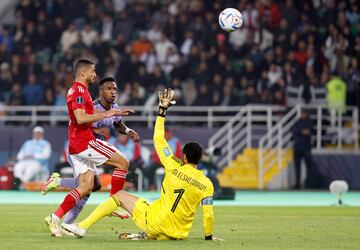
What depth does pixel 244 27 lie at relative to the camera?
1282 inches

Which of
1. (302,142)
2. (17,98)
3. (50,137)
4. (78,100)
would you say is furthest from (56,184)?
(17,98)

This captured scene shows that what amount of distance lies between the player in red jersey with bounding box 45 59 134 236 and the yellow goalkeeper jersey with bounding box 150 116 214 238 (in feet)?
3.77

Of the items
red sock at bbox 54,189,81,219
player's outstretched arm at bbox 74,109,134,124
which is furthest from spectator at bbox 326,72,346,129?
red sock at bbox 54,189,81,219

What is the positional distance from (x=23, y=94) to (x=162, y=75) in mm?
4183

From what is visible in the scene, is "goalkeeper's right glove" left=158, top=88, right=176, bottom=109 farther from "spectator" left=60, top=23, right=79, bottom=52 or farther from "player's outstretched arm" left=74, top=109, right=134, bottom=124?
"spectator" left=60, top=23, right=79, bottom=52

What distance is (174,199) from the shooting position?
13.5m

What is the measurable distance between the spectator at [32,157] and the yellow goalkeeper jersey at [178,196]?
1679 cm

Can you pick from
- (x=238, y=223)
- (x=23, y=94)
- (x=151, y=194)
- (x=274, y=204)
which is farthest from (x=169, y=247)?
(x=23, y=94)

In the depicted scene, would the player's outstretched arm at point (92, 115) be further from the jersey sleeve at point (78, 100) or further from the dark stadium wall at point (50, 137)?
the dark stadium wall at point (50, 137)

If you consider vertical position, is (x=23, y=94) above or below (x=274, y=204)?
above

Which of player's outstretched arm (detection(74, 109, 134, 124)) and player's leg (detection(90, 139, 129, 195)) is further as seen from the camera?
player's leg (detection(90, 139, 129, 195))

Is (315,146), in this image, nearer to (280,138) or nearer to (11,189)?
(280,138)

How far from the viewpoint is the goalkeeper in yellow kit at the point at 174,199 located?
44.1 ft

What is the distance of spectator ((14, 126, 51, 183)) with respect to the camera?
1184 inches
